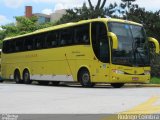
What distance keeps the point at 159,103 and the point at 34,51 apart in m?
18.1

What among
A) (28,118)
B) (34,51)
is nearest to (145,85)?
(34,51)

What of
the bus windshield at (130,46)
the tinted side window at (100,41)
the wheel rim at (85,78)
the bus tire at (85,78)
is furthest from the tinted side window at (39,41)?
the bus windshield at (130,46)

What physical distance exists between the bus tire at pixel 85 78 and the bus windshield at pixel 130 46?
2089 millimetres

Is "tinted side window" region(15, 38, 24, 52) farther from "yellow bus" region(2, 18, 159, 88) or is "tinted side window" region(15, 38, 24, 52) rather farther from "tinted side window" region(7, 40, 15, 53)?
"yellow bus" region(2, 18, 159, 88)

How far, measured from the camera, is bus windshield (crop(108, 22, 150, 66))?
23781 mm

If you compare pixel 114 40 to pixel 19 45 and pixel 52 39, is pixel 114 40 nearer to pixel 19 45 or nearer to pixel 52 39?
pixel 52 39

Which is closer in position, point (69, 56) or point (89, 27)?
point (89, 27)

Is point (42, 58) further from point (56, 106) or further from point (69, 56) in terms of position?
point (56, 106)

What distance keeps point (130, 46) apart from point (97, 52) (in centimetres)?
167

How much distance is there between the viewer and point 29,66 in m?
32.6

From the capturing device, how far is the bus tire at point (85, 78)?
25.0 m

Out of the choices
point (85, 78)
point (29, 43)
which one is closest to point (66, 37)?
point (85, 78)

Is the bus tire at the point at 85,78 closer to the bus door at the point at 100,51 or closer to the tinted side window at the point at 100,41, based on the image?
the bus door at the point at 100,51

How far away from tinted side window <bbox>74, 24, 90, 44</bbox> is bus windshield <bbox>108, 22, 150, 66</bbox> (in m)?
1.56
